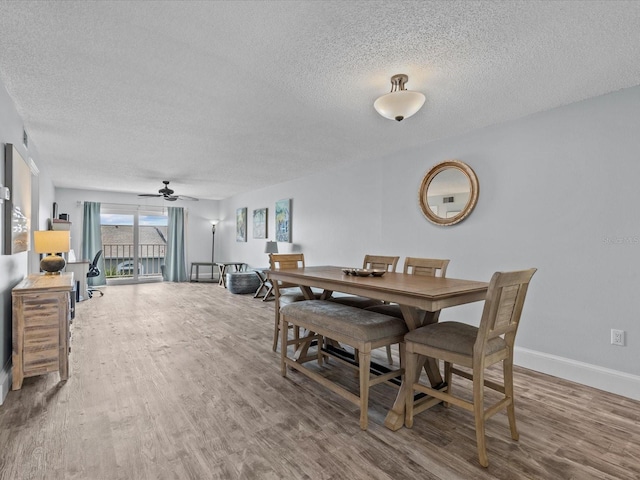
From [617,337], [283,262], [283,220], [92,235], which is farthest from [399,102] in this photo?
[92,235]

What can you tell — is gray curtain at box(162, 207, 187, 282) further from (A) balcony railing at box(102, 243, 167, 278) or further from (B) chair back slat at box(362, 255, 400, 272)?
(B) chair back slat at box(362, 255, 400, 272)

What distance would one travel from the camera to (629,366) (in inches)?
97.0

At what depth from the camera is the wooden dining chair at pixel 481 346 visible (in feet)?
5.37

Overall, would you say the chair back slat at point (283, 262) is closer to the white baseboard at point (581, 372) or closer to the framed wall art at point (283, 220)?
the white baseboard at point (581, 372)

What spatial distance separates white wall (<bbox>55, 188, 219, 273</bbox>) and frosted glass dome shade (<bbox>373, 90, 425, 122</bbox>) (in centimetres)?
782

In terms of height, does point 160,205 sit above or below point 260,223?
above

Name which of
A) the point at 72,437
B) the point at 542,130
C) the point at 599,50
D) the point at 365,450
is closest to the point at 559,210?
the point at 542,130

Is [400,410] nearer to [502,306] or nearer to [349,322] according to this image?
[349,322]

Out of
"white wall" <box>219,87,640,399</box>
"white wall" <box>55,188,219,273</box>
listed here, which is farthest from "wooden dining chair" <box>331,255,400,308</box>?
"white wall" <box>55,188,219,273</box>

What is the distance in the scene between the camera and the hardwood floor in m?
1.60

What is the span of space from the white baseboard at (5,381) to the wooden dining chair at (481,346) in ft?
8.74

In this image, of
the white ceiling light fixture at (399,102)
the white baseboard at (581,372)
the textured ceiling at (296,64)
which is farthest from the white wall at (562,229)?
the white ceiling light fixture at (399,102)

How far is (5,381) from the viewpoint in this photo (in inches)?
91.0

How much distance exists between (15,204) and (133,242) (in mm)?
6203
